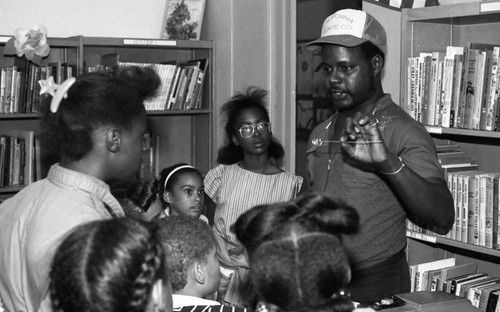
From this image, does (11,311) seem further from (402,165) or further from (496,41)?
(496,41)

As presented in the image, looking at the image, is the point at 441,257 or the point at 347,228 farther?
the point at 441,257

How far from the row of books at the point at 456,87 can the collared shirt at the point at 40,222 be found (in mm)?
1576

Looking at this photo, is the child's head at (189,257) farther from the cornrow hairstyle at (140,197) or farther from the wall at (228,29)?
the wall at (228,29)

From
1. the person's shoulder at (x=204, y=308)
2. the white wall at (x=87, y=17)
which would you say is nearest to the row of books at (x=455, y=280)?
the person's shoulder at (x=204, y=308)

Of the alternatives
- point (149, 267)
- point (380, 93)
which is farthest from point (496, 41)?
point (149, 267)

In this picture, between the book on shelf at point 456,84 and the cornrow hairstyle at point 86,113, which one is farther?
the book on shelf at point 456,84

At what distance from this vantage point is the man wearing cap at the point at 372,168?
223cm

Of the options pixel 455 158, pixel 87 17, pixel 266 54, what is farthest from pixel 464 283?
pixel 87 17

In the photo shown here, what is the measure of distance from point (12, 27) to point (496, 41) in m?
2.46

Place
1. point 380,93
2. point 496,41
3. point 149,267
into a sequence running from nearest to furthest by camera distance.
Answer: point 149,267 → point 380,93 → point 496,41

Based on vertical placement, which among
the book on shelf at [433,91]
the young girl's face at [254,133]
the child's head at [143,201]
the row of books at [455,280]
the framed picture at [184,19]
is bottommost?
the row of books at [455,280]

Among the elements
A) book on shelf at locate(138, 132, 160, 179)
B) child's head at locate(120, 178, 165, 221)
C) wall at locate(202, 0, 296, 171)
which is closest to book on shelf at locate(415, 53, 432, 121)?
wall at locate(202, 0, 296, 171)

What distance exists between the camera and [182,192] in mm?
3445

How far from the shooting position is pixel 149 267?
136 cm
